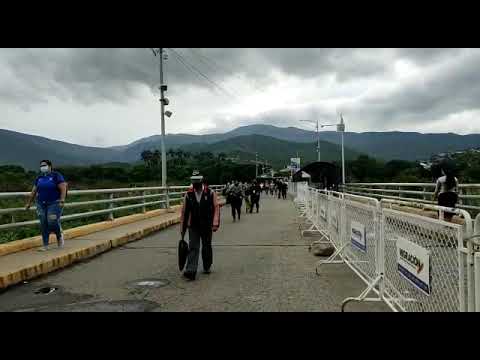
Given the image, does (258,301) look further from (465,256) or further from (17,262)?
(17,262)

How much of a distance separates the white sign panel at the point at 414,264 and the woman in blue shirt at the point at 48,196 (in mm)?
6693

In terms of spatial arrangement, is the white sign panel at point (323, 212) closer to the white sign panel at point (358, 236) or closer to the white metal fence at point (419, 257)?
the white sign panel at point (358, 236)

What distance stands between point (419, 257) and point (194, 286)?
3548 millimetres

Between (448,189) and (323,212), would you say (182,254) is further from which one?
(448,189)

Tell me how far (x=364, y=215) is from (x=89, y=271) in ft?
15.7

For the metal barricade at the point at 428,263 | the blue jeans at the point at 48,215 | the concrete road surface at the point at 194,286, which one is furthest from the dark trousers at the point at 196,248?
the metal barricade at the point at 428,263

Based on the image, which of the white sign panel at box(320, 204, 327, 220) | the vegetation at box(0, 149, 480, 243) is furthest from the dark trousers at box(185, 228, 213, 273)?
the vegetation at box(0, 149, 480, 243)

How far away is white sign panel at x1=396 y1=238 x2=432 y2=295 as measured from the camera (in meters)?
3.75

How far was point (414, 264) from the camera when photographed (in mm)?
4016

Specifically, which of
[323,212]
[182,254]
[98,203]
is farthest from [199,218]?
[98,203]

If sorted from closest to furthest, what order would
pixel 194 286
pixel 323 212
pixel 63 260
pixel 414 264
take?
1. pixel 414 264
2. pixel 194 286
3. pixel 63 260
4. pixel 323 212

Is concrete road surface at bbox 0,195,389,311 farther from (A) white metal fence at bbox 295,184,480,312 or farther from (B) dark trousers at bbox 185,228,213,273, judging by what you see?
(A) white metal fence at bbox 295,184,480,312
